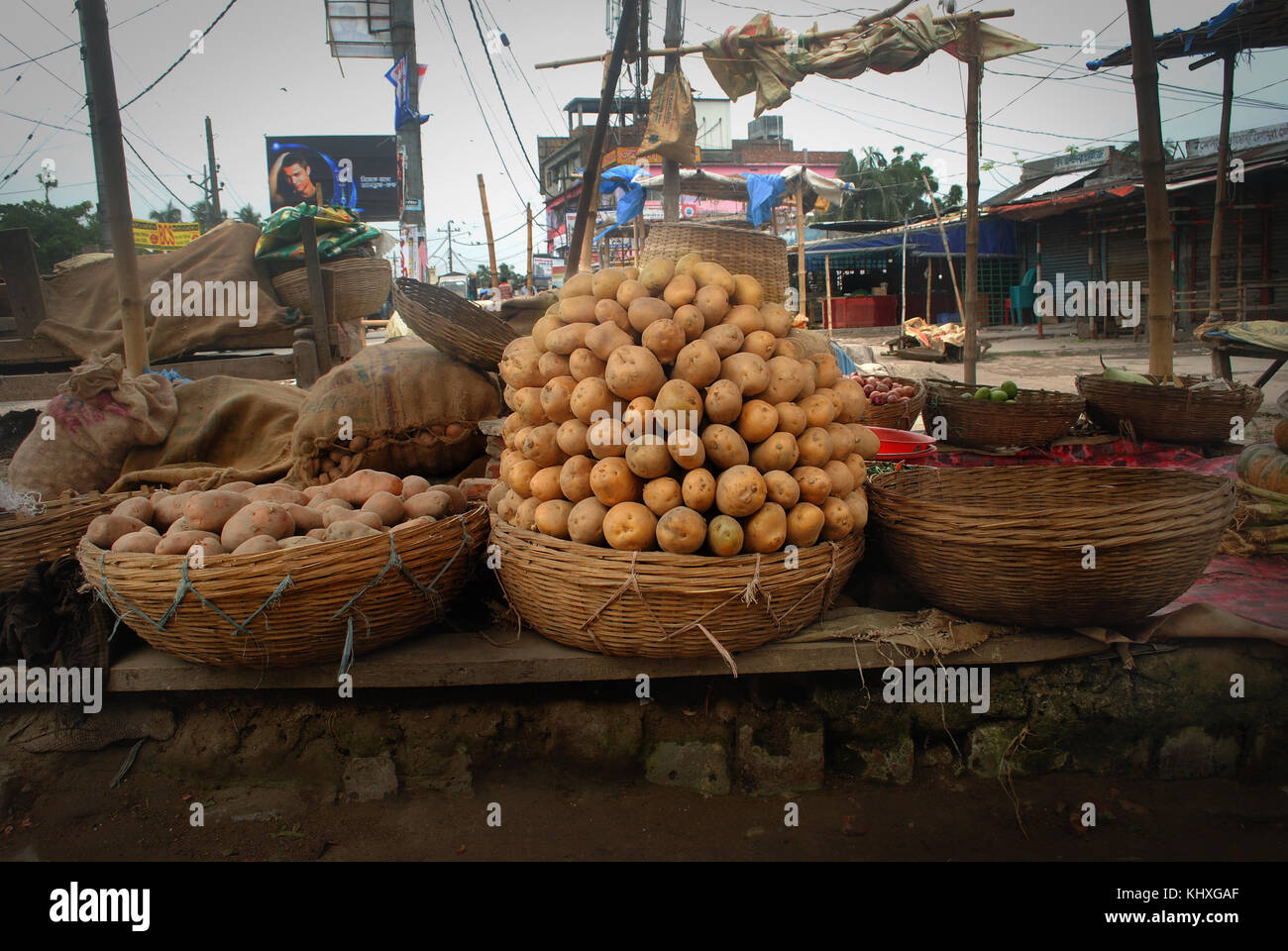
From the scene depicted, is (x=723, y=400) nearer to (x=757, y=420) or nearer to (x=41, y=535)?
(x=757, y=420)

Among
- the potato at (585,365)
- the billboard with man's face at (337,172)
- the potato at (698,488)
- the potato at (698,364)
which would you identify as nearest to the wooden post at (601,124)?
the potato at (585,365)

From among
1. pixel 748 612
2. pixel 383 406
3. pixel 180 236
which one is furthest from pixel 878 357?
pixel 180 236

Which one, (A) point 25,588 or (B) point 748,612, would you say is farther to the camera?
(A) point 25,588

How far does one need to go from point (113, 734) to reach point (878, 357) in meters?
14.2

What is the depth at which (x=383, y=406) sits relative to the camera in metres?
3.85

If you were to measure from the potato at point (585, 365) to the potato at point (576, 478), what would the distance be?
249 millimetres

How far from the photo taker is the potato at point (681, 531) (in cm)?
218

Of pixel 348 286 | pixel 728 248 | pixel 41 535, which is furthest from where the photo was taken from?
pixel 348 286

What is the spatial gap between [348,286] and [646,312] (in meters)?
3.95

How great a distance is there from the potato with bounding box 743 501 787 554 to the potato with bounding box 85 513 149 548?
6.10 feet

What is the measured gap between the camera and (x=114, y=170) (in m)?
4.37

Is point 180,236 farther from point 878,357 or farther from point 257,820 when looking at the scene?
point 257,820

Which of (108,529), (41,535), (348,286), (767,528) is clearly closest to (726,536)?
(767,528)

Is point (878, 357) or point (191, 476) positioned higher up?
point (878, 357)
